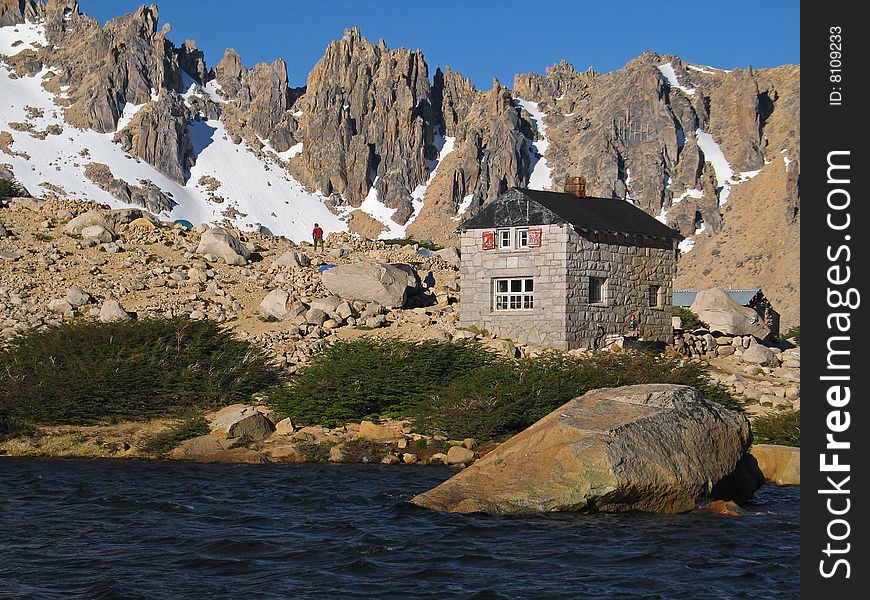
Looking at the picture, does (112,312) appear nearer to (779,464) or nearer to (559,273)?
(559,273)

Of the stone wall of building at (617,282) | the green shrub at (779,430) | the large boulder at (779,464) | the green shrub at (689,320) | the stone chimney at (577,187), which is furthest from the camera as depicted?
the green shrub at (689,320)

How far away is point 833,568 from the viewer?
35.9ft

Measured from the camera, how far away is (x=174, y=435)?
2695cm

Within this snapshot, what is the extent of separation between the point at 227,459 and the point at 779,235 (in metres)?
151

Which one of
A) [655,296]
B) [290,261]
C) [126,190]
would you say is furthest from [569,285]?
[126,190]

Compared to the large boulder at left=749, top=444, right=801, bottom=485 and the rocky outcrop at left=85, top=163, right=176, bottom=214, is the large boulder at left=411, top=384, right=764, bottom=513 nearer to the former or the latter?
the large boulder at left=749, top=444, right=801, bottom=485

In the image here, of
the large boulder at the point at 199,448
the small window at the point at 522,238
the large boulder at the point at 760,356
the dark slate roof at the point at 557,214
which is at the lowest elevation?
the large boulder at the point at 199,448

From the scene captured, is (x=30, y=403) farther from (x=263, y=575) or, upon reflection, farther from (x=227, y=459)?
(x=263, y=575)

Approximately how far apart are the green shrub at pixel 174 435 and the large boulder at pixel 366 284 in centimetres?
1066

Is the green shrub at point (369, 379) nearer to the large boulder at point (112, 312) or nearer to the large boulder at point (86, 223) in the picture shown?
the large boulder at point (112, 312)

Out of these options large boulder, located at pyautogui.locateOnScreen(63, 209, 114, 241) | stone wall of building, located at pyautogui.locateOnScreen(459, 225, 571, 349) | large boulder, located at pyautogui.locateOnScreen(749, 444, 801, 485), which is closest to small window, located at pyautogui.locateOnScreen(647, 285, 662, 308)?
stone wall of building, located at pyautogui.locateOnScreen(459, 225, 571, 349)

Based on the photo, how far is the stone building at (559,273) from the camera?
34.4 meters

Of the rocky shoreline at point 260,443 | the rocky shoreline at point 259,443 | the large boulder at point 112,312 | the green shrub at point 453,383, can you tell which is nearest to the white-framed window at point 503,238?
the green shrub at point 453,383

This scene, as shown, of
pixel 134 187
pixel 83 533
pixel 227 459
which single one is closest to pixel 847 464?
pixel 83 533
